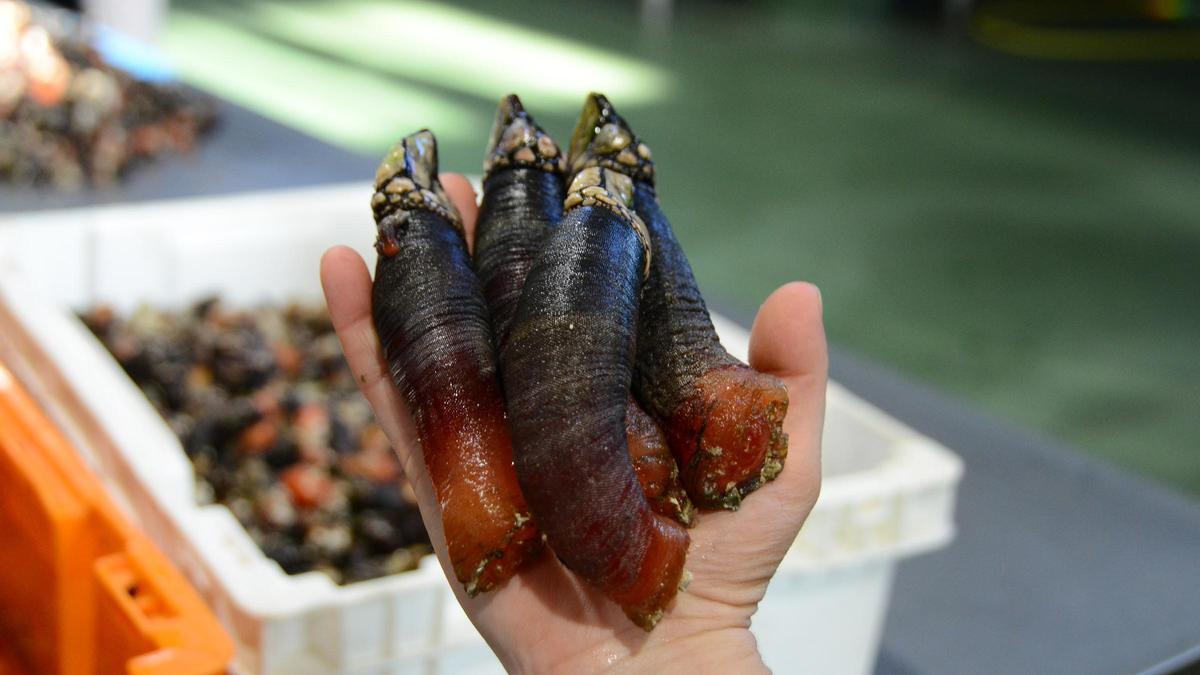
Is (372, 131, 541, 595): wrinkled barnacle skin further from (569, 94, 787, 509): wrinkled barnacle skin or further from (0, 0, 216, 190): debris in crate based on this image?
(0, 0, 216, 190): debris in crate

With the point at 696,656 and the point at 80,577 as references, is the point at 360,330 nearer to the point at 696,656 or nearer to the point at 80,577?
the point at 696,656

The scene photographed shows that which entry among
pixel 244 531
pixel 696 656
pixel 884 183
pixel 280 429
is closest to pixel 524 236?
pixel 696 656

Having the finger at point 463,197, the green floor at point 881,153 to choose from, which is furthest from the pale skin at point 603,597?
the green floor at point 881,153

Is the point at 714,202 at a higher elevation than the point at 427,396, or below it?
below

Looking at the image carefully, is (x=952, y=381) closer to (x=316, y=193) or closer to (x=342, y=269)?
(x=316, y=193)

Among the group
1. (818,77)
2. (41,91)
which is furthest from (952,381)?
(818,77)
